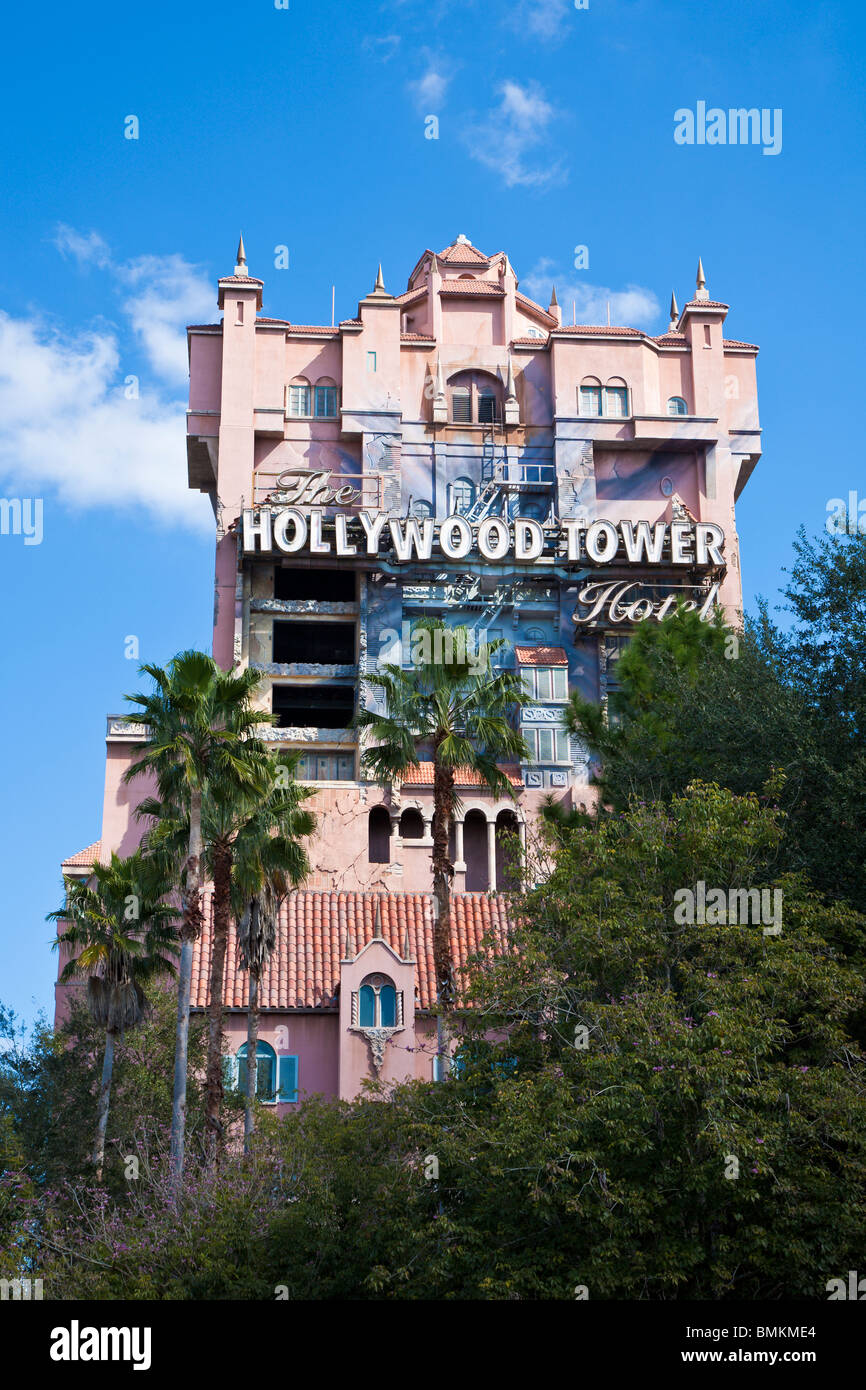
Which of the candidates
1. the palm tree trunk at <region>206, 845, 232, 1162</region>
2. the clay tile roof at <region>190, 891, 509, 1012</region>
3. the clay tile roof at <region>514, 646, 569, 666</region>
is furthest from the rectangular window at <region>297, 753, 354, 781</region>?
the palm tree trunk at <region>206, 845, 232, 1162</region>

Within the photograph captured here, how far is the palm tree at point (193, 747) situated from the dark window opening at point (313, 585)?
3569cm

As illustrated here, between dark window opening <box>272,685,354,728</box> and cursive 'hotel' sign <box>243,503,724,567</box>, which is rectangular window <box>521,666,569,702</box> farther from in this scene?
dark window opening <box>272,685,354,728</box>

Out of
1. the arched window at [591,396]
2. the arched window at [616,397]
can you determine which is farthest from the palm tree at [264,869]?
the arched window at [616,397]

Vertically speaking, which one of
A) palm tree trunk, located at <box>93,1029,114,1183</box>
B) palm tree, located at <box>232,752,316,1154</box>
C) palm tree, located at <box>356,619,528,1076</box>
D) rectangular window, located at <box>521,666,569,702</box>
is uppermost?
rectangular window, located at <box>521,666,569,702</box>

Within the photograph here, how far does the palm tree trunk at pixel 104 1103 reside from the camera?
117ft

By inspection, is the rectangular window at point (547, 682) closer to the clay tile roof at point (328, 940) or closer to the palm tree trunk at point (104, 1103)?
the clay tile roof at point (328, 940)

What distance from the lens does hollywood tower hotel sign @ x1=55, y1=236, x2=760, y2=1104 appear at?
62.9 m

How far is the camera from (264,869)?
35.6 meters

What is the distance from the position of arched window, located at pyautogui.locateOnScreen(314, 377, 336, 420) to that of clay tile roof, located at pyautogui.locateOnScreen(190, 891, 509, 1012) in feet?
88.6

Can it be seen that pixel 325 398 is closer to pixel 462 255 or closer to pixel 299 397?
pixel 299 397
